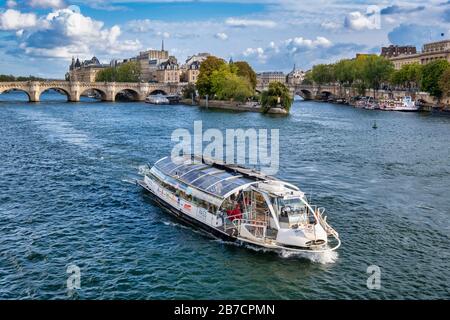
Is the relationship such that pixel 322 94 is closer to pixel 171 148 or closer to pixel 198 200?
pixel 171 148

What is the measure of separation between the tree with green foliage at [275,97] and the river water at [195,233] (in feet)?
158

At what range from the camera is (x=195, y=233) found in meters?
29.1

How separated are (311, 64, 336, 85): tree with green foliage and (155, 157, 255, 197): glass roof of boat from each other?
16046 cm

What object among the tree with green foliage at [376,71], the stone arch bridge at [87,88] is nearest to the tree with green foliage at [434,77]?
the tree with green foliage at [376,71]

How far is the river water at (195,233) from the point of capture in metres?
22.6

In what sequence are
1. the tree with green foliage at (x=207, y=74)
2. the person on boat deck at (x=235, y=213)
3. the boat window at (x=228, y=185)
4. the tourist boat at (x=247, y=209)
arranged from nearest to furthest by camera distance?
1. the tourist boat at (x=247, y=209)
2. the person on boat deck at (x=235, y=213)
3. the boat window at (x=228, y=185)
4. the tree with green foliage at (x=207, y=74)

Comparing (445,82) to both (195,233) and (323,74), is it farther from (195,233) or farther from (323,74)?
(195,233)

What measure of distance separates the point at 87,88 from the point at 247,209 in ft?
443

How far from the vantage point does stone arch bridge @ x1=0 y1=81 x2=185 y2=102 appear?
470 feet

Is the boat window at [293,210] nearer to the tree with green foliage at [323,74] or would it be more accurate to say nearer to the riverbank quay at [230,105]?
the riverbank quay at [230,105]

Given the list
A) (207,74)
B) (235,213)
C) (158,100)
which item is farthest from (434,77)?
(235,213)

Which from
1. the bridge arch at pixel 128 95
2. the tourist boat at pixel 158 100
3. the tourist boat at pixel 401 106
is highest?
the bridge arch at pixel 128 95

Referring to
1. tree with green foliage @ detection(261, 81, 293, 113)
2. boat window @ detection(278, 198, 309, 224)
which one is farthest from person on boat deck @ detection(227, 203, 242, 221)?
tree with green foliage @ detection(261, 81, 293, 113)
